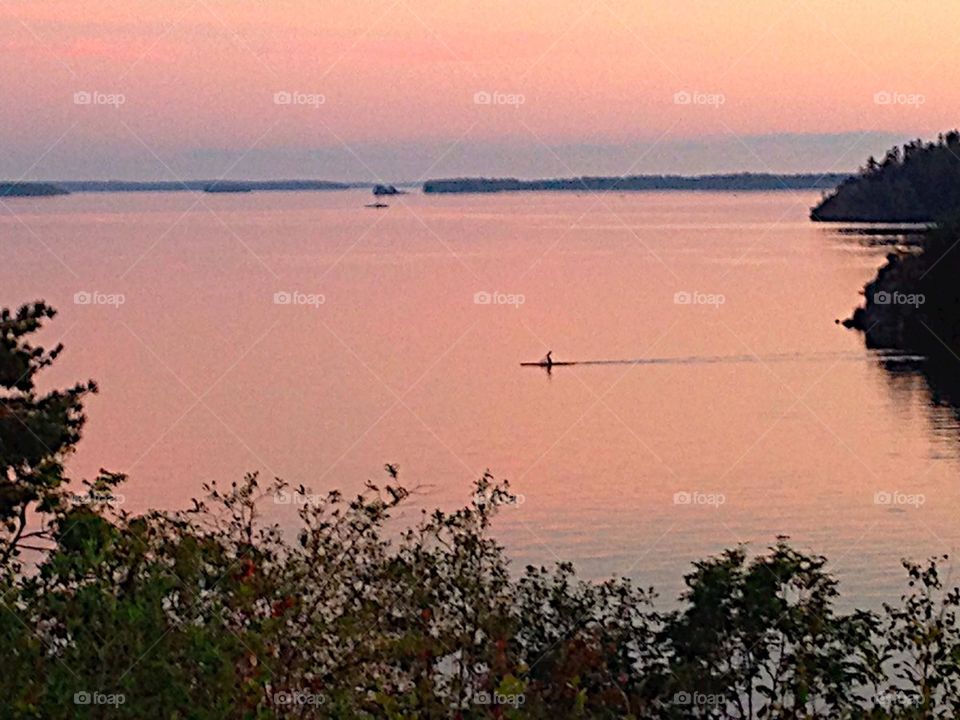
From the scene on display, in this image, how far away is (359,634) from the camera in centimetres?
1274

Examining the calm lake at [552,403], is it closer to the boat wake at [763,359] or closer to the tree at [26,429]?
the boat wake at [763,359]

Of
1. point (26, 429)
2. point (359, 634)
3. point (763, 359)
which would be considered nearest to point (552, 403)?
point (763, 359)

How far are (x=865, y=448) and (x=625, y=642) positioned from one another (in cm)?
3659

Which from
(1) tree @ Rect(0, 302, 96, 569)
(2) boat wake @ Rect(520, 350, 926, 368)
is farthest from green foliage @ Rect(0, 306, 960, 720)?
(2) boat wake @ Rect(520, 350, 926, 368)

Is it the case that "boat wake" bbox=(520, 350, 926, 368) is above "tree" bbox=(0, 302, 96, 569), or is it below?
above

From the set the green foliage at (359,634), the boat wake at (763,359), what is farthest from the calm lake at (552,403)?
the green foliage at (359,634)

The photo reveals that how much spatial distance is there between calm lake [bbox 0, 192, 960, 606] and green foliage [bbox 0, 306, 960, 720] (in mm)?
11424

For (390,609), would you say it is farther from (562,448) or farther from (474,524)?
(562,448)

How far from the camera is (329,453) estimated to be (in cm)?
4716

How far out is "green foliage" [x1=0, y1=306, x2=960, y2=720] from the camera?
11273 mm

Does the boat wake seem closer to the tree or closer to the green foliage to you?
the tree

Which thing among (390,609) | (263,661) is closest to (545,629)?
(390,609)

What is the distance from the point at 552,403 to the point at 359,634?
156 feet

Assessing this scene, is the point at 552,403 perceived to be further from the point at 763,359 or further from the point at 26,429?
the point at 26,429
